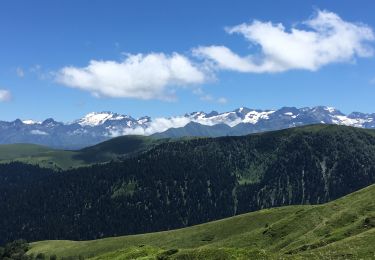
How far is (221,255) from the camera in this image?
64.2 meters

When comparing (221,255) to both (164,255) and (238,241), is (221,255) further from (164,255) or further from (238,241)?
(238,241)

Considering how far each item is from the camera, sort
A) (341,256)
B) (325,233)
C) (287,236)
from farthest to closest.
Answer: (287,236) → (325,233) → (341,256)

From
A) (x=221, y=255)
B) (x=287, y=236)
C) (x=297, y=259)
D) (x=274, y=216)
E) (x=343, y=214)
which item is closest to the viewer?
(x=297, y=259)

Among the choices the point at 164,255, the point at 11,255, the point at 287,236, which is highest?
the point at 164,255

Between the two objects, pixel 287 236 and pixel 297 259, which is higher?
pixel 297 259

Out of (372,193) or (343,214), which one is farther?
(372,193)

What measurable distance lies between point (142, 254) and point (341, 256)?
40.5 meters

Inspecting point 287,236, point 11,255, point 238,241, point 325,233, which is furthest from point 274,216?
point 11,255

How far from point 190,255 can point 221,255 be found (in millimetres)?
6969

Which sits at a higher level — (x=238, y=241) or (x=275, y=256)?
(x=275, y=256)

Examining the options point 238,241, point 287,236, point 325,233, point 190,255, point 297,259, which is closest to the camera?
point 297,259

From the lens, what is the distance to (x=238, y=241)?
515ft

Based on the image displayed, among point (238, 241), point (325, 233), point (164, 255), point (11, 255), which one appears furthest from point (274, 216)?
point (164, 255)

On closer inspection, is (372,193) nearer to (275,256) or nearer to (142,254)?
(142,254)
